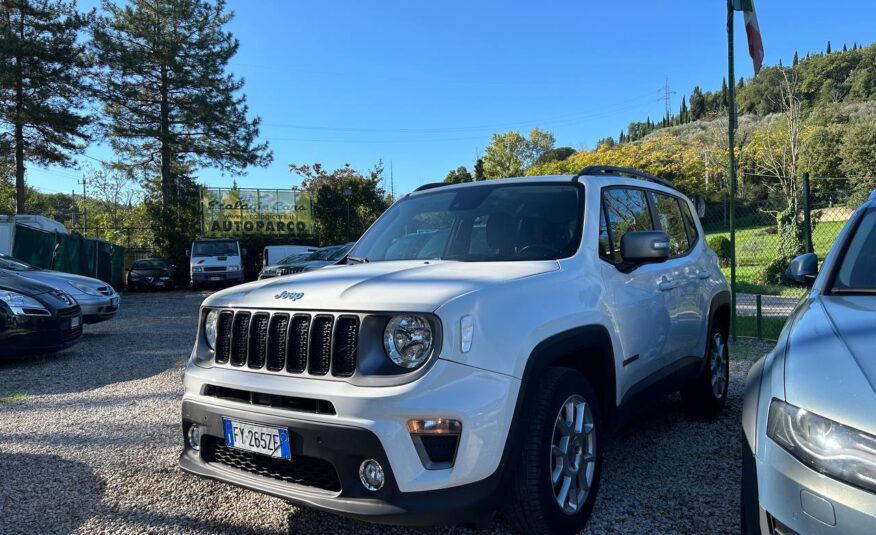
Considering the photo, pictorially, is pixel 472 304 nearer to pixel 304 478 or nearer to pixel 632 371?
pixel 304 478

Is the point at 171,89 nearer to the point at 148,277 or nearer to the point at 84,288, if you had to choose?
the point at 148,277

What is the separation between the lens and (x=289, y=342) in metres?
2.53

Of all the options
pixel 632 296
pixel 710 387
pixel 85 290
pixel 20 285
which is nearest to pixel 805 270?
pixel 632 296

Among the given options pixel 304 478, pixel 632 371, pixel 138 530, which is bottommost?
pixel 138 530

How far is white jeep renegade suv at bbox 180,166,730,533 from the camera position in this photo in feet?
7.25

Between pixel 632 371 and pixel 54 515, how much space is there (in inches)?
128

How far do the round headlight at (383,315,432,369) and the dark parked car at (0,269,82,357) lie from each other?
651cm

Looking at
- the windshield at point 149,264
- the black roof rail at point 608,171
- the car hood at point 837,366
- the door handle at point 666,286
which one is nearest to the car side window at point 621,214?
the black roof rail at point 608,171

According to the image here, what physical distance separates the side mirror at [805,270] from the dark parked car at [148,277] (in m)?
22.6

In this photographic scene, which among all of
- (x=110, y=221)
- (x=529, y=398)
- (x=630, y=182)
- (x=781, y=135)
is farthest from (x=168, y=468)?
(x=110, y=221)

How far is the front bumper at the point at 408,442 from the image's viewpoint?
2.18 meters

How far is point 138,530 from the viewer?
297 cm

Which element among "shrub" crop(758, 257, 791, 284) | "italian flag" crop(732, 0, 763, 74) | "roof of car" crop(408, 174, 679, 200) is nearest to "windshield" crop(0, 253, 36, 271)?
"roof of car" crop(408, 174, 679, 200)

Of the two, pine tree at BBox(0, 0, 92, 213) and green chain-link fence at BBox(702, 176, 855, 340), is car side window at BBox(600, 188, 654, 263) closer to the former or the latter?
green chain-link fence at BBox(702, 176, 855, 340)
